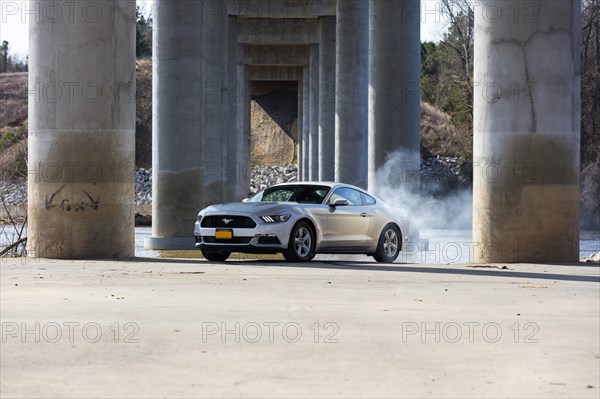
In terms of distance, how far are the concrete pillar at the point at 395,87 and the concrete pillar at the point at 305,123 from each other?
31.3 metres

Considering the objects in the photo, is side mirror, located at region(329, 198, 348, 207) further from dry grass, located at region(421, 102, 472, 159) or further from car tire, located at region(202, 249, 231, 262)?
dry grass, located at region(421, 102, 472, 159)

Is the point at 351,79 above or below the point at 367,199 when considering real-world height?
above

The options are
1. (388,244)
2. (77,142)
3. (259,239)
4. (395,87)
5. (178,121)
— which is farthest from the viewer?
(395,87)

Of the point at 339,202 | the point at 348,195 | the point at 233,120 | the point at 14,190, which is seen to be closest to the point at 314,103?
the point at 233,120

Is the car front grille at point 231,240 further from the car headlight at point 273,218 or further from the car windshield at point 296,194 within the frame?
the car windshield at point 296,194

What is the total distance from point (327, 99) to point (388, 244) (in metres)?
32.5

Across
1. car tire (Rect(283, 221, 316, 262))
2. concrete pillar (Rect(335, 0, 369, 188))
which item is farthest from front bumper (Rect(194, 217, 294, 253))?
concrete pillar (Rect(335, 0, 369, 188))

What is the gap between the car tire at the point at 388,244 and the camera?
20.0 meters

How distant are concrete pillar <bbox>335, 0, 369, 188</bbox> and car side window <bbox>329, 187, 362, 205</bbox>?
71.1ft

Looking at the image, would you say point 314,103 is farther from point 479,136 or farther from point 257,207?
point 257,207

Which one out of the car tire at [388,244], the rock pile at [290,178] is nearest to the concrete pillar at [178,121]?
the car tire at [388,244]

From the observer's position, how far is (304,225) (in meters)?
18.7


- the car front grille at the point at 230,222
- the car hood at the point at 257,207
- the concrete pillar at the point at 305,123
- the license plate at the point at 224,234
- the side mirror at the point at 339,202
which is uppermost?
the concrete pillar at the point at 305,123

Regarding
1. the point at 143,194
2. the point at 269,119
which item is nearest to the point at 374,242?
the point at 143,194
